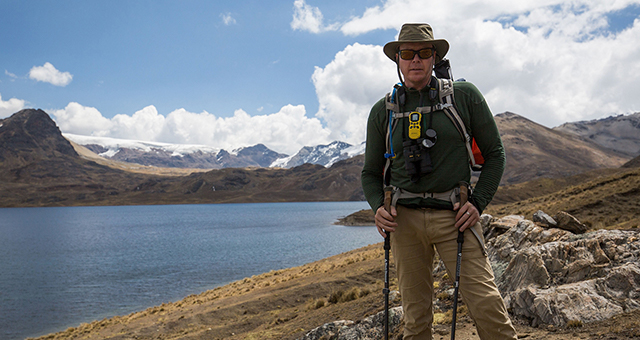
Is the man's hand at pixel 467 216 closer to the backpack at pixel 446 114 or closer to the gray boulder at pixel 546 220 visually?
the backpack at pixel 446 114

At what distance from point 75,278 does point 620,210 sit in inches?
1552

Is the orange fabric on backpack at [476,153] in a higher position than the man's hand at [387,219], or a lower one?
higher

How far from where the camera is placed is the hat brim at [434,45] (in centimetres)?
348

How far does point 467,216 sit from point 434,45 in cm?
154

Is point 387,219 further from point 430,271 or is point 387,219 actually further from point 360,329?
point 360,329

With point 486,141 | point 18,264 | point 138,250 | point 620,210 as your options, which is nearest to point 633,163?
point 620,210

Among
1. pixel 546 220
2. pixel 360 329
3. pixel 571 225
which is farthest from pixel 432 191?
pixel 546 220

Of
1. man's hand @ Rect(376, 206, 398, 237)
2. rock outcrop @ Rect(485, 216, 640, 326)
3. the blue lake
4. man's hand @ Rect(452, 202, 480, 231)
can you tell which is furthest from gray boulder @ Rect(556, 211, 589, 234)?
the blue lake

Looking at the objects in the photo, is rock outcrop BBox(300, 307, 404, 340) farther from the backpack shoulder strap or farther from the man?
the backpack shoulder strap

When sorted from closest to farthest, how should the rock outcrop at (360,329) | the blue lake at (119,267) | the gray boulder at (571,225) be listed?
the rock outcrop at (360,329)
the gray boulder at (571,225)
the blue lake at (119,267)

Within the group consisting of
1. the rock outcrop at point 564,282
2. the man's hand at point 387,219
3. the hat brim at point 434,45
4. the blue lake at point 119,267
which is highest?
the hat brim at point 434,45

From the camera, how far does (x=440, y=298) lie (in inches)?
323

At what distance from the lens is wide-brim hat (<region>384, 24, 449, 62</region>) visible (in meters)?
3.46

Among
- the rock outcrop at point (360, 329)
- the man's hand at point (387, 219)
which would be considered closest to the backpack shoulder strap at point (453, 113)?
the man's hand at point (387, 219)
